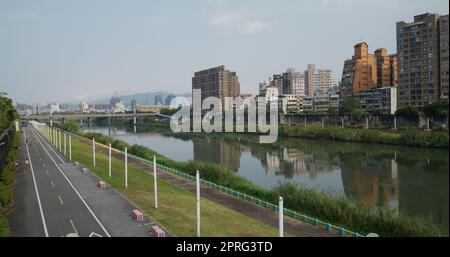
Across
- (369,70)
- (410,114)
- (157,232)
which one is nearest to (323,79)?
(369,70)

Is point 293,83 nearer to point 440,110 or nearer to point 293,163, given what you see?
point 293,163

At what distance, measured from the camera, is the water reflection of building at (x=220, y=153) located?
2977 cm

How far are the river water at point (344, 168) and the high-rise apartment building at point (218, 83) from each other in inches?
2088

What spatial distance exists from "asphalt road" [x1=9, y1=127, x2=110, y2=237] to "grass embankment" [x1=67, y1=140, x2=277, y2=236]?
1.64m

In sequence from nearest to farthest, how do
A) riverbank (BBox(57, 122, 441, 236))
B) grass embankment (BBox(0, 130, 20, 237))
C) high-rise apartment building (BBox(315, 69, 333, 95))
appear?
grass embankment (BBox(0, 130, 20, 237)) < riverbank (BBox(57, 122, 441, 236)) < high-rise apartment building (BBox(315, 69, 333, 95))

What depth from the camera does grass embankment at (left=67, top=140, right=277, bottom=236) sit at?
10672 millimetres

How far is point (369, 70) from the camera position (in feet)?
193

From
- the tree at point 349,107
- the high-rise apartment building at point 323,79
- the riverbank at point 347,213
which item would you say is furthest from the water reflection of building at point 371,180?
the high-rise apartment building at point 323,79

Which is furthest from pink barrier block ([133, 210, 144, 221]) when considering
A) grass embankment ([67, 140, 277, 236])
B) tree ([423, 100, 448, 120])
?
tree ([423, 100, 448, 120])

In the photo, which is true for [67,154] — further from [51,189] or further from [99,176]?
[51,189]

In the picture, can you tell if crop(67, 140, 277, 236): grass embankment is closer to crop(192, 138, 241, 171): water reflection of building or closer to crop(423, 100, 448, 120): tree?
crop(423, 100, 448, 120): tree

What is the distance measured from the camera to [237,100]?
84.1 m
